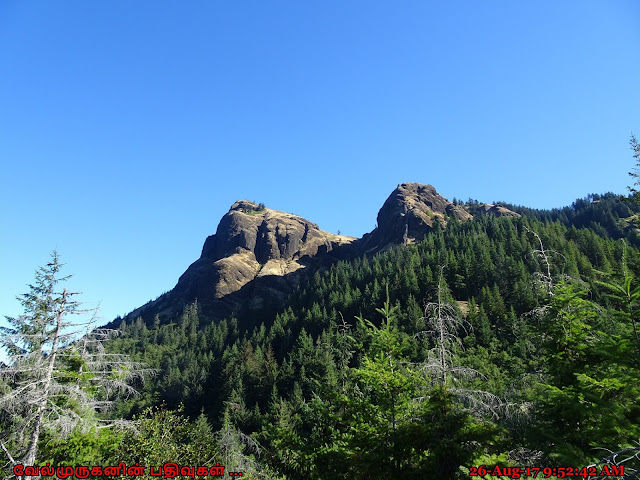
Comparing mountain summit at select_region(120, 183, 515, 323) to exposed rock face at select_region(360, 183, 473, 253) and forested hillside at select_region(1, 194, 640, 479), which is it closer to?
exposed rock face at select_region(360, 183, 473, 253)

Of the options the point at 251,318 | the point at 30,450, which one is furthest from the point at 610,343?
the point at 251,318

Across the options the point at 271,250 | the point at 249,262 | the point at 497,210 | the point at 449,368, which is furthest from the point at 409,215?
the point at 449,368

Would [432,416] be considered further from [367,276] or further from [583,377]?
[367,276]

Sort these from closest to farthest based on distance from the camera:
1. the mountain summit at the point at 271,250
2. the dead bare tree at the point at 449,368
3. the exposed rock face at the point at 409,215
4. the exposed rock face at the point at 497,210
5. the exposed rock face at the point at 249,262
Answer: the dead bare tree at the point at 449,368, the exposed rock face at the point at 409,215, the mountain summit at the point at 271,250, the exposed rock face at the point at 249,262, the exposed rock face at the point at 497,210

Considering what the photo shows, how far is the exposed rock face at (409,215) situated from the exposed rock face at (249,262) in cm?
2296

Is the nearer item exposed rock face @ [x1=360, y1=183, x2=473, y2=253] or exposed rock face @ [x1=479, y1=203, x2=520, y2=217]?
exposed rock face @ [x1=360, y1=183, x2=473, y2=253]

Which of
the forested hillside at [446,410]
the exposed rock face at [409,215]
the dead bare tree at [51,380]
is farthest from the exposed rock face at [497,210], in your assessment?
the dead bare tree at [51,380]

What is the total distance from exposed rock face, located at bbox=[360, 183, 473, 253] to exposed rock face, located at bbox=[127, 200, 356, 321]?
2296cm

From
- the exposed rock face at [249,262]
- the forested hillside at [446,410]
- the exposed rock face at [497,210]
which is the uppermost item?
the exposed rock face at [497,210]

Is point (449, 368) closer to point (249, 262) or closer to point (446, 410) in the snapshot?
point (446, 410)

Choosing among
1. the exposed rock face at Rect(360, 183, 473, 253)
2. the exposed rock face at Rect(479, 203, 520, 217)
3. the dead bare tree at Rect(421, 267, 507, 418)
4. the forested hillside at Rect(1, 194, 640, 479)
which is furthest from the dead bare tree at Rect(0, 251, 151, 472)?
the exposed rock face at Rect(479, 203, 520, 217)

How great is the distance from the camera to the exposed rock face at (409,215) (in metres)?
148

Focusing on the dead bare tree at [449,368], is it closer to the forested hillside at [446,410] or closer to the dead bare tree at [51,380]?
the forested hillside at [446,410]

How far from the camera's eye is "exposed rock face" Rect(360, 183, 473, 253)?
485 feet
